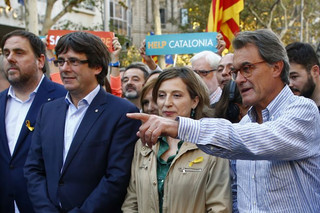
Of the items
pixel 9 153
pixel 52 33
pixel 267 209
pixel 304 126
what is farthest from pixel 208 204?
pixel 52 33

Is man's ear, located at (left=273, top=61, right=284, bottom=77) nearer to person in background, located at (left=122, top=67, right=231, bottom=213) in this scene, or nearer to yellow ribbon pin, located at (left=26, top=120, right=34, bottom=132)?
person in background, located at (left=122, top=67, right=231, bottom=213)

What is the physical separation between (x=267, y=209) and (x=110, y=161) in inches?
54.6

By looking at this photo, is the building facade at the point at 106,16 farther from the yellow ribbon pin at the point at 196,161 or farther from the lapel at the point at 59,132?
the yellow ribbon pin at the point at 196,161

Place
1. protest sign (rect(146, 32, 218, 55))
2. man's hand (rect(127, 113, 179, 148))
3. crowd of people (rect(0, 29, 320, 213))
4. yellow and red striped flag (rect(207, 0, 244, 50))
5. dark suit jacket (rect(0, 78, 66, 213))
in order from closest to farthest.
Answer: man's hand (rect(127, 113, 179, 148)) → crowd of people (rect(0, 29, 320, 213)) → dark suit jacket (rect(0, 78, 66, 213)) → protest sign (rect(146, 32, 218, 55)) → yellow and red striped flag (rect(207, 0, 244, 50))

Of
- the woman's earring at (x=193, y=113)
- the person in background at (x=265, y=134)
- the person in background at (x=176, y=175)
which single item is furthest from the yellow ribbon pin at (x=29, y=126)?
the person in background at (x=265, y=134)

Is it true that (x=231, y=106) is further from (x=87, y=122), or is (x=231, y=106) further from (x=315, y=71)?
(x=87, y=122)

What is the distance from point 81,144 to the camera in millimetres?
3566

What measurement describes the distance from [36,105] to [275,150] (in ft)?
8.78

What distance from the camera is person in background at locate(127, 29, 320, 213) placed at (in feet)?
7.75

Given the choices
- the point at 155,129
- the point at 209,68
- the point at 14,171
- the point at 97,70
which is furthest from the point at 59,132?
the point at 209,68

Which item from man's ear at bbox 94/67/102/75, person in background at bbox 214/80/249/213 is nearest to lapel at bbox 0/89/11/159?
man's ear at bbox 94/67/102/75

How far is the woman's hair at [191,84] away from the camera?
3.76m

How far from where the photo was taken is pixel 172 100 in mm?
3656

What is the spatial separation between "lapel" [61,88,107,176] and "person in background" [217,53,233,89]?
239 cm
